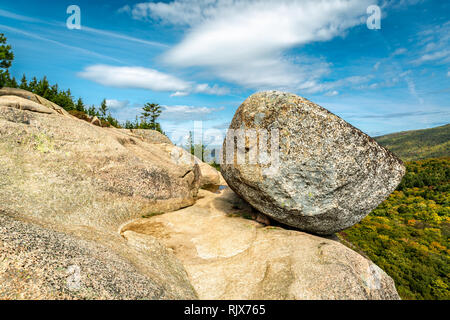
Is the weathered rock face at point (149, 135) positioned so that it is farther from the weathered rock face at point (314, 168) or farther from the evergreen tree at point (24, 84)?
the evergreen tree at point (24, 84)

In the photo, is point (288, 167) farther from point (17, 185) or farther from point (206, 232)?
point (17, 185)

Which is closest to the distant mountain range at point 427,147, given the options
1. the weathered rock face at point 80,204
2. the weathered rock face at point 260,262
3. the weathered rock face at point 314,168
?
the weathered rock face at point 314,168

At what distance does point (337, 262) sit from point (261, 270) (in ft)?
8.00

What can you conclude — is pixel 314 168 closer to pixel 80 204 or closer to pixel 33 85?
pixel 80 204

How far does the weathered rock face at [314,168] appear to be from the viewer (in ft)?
30.6

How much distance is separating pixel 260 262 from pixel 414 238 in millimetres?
29589

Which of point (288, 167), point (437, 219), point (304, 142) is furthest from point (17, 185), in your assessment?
point (437, 219)

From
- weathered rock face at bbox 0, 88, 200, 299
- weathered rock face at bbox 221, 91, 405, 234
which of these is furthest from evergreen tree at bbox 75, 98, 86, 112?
weathered rock face at bbox 221, 91, 405, 234

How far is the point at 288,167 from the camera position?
9617 millimetres

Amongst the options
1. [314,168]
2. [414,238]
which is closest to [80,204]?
[314,168]

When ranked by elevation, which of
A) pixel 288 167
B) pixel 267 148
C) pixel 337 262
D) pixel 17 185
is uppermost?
pixel 267 148

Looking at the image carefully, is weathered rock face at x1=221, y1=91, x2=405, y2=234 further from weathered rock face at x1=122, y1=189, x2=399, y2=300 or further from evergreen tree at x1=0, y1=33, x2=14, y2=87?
evergreen tree at x1=0, y1=33, x2=14, y2=87

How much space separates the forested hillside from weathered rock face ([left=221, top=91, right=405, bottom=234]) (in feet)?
25.2

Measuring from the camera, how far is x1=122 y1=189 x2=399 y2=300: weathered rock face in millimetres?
6602
